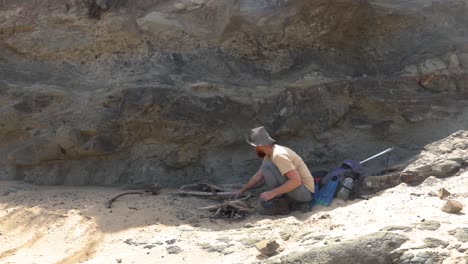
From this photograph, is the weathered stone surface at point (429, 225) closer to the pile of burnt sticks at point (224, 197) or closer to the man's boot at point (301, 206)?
the man's boot at point (301, 206)

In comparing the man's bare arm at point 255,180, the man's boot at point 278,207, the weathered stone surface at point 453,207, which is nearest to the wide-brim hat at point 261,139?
the man's bare arm at point 255,180

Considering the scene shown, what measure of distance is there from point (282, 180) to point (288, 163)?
7.6 inches

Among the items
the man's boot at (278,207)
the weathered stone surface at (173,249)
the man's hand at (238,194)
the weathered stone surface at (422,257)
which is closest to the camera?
the weathered stone surface at (422,257)

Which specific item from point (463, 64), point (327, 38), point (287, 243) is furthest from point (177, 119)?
point (463, 64)

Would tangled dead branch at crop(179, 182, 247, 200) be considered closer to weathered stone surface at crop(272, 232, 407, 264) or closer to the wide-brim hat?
the wide-brim hat

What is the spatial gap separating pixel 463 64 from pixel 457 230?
10.4ft

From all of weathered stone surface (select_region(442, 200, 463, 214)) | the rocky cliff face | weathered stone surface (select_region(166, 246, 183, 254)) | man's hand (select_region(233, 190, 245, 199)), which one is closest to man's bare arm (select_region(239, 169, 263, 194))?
man's hand (select_region(233, 190, 245, 199))

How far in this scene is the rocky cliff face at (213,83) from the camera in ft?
19.1

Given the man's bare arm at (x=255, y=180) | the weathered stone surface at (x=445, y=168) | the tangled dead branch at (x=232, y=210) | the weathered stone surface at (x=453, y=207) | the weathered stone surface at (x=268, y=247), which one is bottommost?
the tangled dead branch at (x=232, y=210)

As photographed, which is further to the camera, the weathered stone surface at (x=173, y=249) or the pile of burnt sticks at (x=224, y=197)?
the pile of burnt sticks at (x=224, y=197)

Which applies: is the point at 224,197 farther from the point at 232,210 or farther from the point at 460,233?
the point at 460,233

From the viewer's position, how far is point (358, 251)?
3211 millimetres

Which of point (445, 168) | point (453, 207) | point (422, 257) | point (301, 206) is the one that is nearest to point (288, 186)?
point (301, 206)

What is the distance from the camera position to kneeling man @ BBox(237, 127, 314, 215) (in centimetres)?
455
